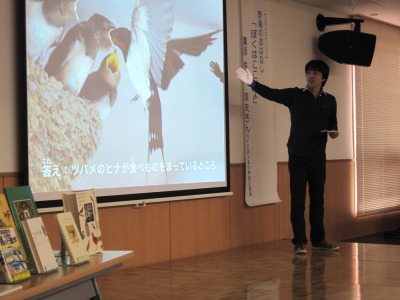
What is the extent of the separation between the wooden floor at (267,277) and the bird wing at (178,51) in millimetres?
1509

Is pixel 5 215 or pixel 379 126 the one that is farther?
pixel 379 126

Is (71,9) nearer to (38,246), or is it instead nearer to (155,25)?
(155,25)

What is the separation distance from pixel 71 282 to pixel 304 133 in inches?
151

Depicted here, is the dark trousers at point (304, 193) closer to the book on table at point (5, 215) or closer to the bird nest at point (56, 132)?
the bird nest at point (56, 132)

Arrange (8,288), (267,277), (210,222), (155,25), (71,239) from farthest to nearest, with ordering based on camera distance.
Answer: (210,222) → (155,25) → (267,277) → (71,239) → (8,288)

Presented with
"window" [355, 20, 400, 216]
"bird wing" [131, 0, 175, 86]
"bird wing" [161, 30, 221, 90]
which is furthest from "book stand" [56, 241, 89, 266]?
"window" [355, 20, 400, 216]

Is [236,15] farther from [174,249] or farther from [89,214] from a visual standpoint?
[89,214]

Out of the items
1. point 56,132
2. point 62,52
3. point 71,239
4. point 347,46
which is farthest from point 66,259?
point 347,46

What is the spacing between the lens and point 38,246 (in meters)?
2.39

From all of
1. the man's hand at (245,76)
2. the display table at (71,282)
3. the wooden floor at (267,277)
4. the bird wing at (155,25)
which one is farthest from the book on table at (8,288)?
the man's hand at (245,76)

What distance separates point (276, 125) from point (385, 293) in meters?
3.14

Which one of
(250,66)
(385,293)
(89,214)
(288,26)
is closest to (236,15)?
(250,66)

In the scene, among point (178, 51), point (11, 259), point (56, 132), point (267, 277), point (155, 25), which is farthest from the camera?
point (178, 51)

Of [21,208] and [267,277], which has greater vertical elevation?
[21,208]
